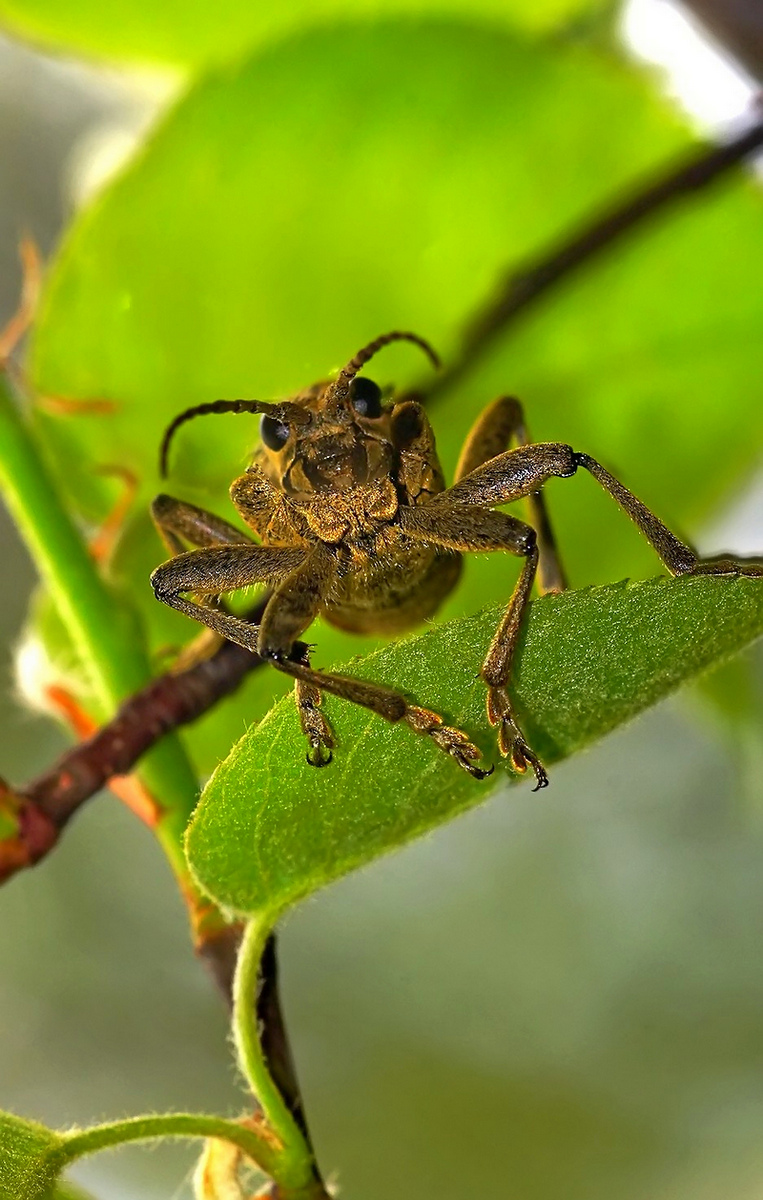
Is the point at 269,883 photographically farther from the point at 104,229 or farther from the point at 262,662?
the point at 104,229

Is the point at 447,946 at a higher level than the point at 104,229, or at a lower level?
lower

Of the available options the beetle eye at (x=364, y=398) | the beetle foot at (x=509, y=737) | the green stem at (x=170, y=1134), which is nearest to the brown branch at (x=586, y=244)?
the beetle eye at (x=364, y=398)

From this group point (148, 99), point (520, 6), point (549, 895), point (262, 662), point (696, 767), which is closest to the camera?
point (262, 662)

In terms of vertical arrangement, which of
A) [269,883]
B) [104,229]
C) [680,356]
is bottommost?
[269,883]

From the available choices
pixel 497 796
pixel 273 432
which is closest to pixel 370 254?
pixel 273 432

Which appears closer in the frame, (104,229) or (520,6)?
(104,229)

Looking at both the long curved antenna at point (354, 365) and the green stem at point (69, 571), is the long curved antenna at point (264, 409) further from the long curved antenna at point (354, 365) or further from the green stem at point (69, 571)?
the green stem at point (69, 571)

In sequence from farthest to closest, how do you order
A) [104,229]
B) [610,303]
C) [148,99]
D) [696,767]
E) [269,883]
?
[696,767], [148,99], [610,303], [104,229], [269,883]

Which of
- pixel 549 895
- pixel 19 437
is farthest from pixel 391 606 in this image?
pixel 549 895
